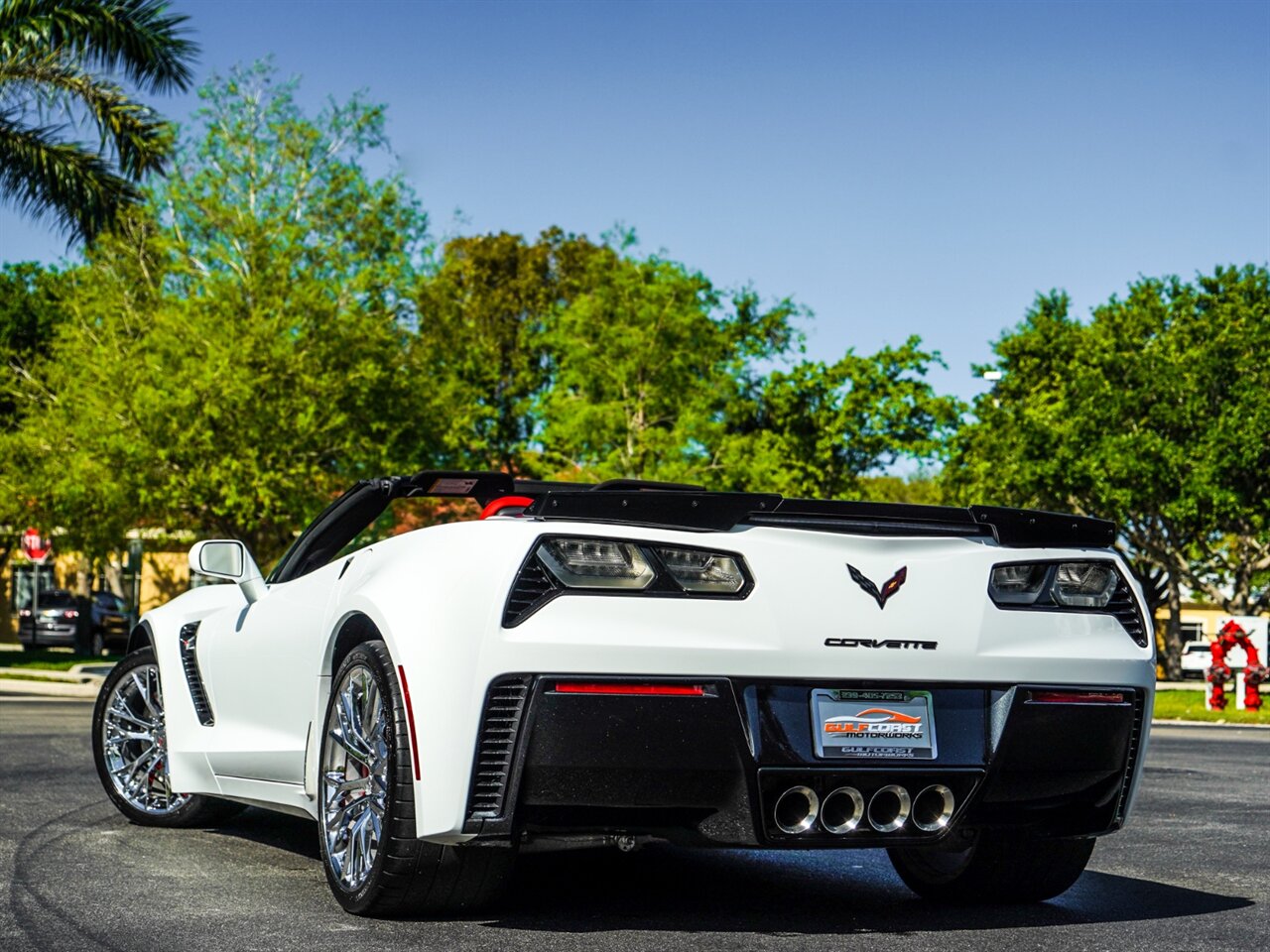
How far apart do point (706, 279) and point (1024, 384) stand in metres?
11.7

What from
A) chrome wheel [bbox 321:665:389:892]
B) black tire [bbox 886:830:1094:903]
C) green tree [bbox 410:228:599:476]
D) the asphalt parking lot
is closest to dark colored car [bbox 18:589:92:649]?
green tree [bbox 410:228:599:476]

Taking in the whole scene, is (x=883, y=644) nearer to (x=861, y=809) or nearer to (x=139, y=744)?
(x=861, y=809)

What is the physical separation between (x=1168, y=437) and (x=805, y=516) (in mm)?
40233

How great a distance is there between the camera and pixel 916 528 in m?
4.80

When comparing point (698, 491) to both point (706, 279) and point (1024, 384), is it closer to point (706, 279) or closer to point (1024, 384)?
point (706, 279)

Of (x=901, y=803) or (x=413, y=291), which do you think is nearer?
(x=901, y=803)

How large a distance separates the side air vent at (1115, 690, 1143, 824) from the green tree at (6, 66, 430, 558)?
24.1 m

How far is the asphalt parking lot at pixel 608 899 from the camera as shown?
465 cm

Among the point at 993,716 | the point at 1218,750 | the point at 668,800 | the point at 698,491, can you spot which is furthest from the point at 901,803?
the point at 1218,750

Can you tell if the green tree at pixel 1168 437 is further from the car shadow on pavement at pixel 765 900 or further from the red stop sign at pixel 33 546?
the car shadow on pavement at pixel 765 900

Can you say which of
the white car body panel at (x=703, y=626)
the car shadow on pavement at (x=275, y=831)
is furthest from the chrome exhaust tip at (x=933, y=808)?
the car shadow on pavement at (x=275, y=831)

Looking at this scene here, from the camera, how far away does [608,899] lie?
5.35 meters

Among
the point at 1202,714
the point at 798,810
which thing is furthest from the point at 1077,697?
the point at 1202,714

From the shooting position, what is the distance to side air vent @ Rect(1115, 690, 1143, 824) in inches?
196
